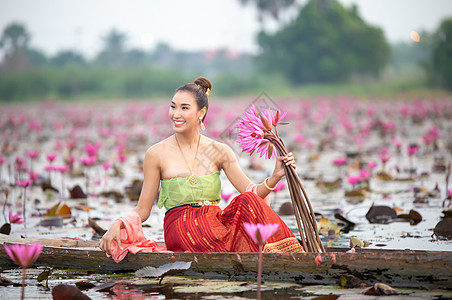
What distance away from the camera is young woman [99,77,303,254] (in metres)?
3.24

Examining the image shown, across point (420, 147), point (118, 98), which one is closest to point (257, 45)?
point (118, 98)

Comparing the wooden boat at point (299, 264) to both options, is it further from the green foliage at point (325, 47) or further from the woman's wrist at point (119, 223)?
the green foliage at point (325, 47)

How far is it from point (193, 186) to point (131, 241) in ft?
1.52

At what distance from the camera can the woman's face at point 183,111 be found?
11.4 ft

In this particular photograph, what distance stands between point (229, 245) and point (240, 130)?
0.61 m

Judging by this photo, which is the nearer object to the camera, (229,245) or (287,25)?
(229,245)

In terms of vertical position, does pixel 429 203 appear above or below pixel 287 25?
below

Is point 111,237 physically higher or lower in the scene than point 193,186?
lower

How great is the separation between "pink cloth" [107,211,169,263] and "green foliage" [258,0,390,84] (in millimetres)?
26255

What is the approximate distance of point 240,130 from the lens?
308 cm

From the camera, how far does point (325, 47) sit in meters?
29.8

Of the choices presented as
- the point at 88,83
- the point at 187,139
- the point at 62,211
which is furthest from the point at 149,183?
the point at 88,83

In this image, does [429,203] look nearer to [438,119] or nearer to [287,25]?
[438,119]

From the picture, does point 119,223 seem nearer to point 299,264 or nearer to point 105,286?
point 105,286
